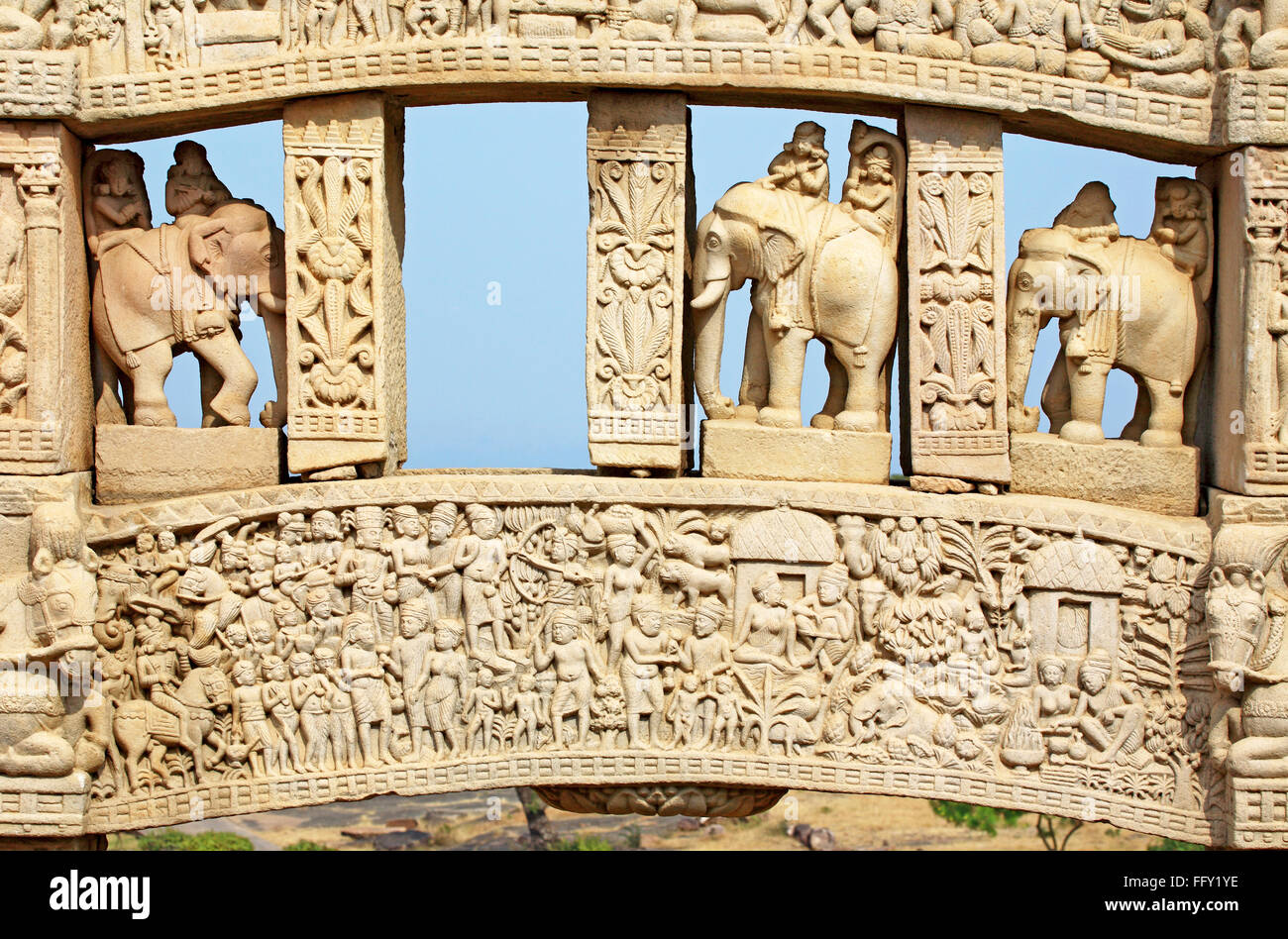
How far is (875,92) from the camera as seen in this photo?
629 cm

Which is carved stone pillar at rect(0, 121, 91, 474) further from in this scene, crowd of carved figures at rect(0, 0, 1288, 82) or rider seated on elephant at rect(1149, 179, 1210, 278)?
rider seated on elephant at rect(1149, 179, 1210, 278)

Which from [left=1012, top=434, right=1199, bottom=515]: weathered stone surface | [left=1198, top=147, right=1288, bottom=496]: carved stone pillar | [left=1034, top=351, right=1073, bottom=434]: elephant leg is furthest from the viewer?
[left=1034, top=351, right=1073, bottom=434]: elephant leg

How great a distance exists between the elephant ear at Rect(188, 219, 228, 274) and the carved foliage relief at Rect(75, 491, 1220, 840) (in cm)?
103

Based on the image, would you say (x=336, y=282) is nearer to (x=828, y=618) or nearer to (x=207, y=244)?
(x=207, y=244)

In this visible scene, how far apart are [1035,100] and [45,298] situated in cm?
377

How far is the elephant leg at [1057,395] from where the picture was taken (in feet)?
22.0

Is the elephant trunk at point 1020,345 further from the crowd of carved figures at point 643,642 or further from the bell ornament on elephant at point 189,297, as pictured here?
the bell ornament on elephant at point 189,297

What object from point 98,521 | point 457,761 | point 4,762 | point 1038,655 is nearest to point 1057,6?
point 1038,655

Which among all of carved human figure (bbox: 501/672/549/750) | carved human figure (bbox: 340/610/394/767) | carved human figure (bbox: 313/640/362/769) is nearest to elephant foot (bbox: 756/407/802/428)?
carved human figure (bbox: 501/672/549/750)

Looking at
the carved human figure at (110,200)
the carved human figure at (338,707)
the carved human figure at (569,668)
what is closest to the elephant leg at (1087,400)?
the carved human figure at (569,668)

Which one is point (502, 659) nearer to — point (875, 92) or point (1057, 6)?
point (875, 92)

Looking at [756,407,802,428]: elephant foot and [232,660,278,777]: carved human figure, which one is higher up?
[756,407,802,428]: elephant foot

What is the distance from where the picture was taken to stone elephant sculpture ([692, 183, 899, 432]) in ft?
21.2

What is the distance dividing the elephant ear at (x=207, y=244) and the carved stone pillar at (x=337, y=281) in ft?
1.23
